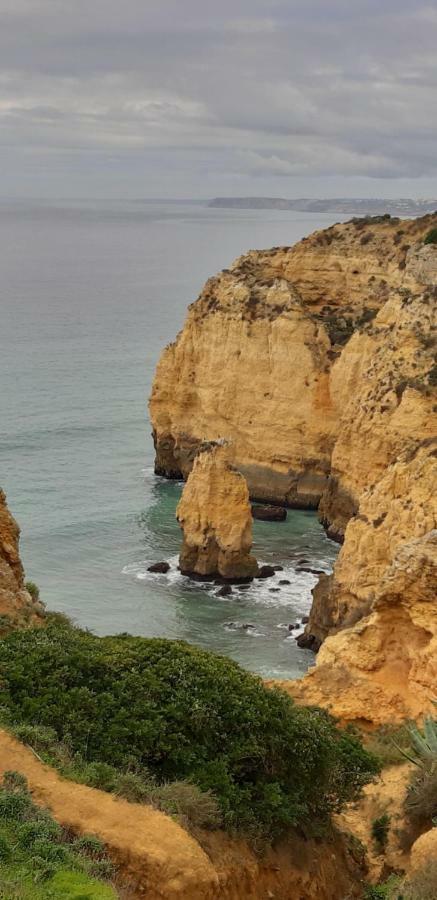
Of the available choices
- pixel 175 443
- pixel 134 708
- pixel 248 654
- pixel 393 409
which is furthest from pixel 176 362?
pixel 134 708

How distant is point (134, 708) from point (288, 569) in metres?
31.5

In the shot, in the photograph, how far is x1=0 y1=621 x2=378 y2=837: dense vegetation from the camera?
13.1 meters

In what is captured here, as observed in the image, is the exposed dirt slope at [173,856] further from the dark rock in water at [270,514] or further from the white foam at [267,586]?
the dark rock in water at [270,514]

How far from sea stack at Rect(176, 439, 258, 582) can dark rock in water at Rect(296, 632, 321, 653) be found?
7680mm

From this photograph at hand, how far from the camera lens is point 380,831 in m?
14.5

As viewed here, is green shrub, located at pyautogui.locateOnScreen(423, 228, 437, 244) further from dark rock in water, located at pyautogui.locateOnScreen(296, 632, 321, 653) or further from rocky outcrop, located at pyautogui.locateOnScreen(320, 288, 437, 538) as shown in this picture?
dark rock in water, located at pyautogui.locateOnScreen(296, 632, 321, 653)

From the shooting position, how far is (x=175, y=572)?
44.5 meters

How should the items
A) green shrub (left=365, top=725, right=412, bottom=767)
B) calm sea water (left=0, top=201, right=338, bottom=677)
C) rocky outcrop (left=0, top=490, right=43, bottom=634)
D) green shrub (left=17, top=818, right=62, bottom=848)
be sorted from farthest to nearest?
calm sea water (left=0, top=201, right=338, bottom=677) < rocky outcrop (left=0, top=490, right=43, bottom=634) < green shrub (left=365, top=725, right=412, bottom=767) < green shrub (left=17, top=818, right=62, bottom=848)

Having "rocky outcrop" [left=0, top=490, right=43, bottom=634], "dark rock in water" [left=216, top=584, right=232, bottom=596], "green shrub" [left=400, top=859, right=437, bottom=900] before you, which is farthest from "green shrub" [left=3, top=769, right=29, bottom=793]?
"dark rock in water" [left=216, top=584, right=232, bottom=596]

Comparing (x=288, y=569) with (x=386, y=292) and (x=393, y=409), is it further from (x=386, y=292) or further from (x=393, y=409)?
(x=386, y=292)

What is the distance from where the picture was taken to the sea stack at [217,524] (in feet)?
→ 143

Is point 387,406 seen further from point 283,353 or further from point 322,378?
point 283,353

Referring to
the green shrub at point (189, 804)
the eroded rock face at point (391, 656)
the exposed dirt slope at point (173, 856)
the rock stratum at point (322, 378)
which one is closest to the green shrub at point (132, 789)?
the green shrub at point (189, 804)

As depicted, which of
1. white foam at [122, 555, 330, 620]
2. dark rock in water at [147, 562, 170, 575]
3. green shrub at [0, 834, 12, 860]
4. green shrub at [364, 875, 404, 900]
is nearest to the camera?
green shrub at [0, 834, 12, 860]
